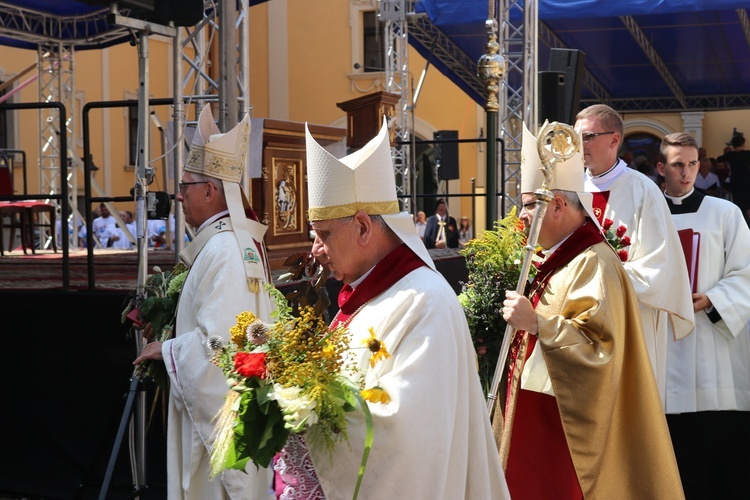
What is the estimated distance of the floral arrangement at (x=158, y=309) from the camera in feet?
14.6

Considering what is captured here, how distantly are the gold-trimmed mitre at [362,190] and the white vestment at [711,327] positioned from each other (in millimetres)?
3233

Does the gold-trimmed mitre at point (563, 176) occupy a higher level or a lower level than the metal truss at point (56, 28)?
lower

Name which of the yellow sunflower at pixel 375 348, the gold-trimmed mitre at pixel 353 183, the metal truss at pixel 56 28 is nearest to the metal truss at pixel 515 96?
the metal truss at pixel 56 28

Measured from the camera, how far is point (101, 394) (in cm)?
583

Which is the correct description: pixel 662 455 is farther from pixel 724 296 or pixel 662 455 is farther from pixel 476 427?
pixel 724 296

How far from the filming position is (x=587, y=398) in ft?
12.5

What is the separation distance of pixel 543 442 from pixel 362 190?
1628 millimetres

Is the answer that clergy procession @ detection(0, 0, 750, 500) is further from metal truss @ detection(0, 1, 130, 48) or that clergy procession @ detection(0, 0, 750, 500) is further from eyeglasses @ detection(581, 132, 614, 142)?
metal truss @ detection(0, 1, 130, 48)

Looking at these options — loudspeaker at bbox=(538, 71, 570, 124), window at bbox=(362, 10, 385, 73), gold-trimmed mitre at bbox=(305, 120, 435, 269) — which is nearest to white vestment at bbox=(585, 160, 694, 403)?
loudspeaker at bbox=(538, 71, 570, 124)

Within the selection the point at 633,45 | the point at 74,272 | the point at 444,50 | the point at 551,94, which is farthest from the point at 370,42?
the point at 551,94

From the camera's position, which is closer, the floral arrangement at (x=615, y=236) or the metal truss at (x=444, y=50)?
the floral arrangement at (x=615, y=236)

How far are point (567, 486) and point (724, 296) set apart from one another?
2.09 meters

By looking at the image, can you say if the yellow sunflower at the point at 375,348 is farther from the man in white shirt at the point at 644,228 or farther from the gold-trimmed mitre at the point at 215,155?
the man in white shirt at the point at 644,228

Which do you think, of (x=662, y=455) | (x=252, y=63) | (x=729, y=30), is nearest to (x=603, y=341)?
(x=662, y=455)
